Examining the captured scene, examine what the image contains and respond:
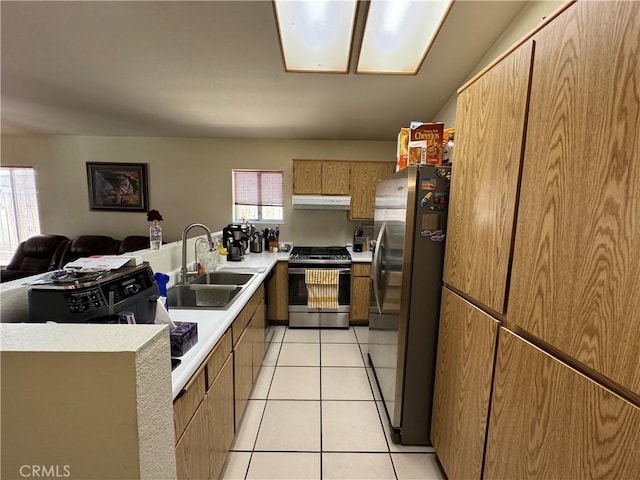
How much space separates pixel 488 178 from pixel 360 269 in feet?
6.85

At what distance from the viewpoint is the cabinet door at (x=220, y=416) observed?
1.15 meters

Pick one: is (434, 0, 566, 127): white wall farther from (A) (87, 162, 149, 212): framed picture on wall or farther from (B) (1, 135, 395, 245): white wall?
(A) (87, 162, 149, 212): framed picture on wall

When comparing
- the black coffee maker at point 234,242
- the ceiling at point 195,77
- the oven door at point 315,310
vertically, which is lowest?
the oven door at point 315,310

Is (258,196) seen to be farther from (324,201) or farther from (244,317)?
(244,317)

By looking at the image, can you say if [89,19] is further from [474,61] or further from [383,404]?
[383,404]

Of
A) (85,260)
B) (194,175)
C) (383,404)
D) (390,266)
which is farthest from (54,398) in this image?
(194,175)

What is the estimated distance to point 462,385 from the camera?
3.91 ft

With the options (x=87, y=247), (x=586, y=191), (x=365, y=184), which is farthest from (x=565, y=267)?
(x=87, y=247)

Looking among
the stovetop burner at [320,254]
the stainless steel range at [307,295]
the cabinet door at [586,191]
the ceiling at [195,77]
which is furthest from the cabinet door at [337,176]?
the cabinet door at [586,191]

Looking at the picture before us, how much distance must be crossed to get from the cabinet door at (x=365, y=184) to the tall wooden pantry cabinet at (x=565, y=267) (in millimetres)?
2275

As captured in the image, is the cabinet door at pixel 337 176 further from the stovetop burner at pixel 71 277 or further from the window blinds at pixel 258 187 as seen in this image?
the stovetop burner at pixel 71 277

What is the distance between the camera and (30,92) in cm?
284

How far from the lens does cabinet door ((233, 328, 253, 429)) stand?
1.51m

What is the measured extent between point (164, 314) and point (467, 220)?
1.36 metres
